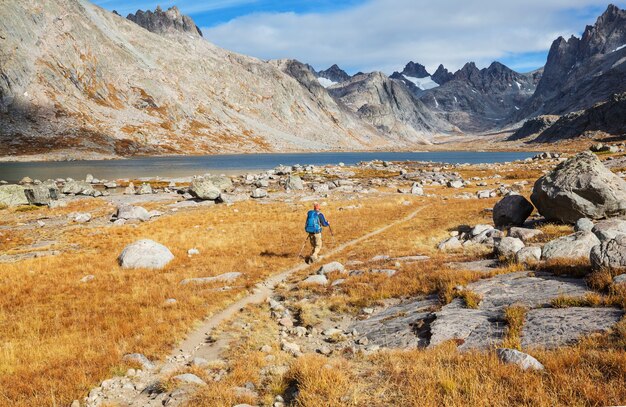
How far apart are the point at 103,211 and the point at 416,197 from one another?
40.0 meters

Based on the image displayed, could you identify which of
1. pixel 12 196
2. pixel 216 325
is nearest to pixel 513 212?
pixel 216 325

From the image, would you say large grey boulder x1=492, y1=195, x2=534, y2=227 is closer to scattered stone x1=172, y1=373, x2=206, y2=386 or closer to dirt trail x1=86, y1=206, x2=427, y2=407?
dirt trail x1=86, y1=206, x2=427, y2=407

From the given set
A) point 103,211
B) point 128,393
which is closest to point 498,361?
point 128,393

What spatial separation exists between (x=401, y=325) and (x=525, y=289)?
4105mm

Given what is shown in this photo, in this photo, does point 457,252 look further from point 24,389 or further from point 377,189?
point 377,189

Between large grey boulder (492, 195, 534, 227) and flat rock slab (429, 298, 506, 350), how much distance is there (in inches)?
761

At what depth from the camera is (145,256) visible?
871 inches

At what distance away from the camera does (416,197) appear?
176ft

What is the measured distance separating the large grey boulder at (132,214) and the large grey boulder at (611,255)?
38.1 meters

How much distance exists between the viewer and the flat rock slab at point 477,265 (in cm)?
1605

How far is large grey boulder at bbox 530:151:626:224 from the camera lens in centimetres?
2291

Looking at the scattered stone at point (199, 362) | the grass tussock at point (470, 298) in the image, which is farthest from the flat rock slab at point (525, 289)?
the scattered stone at point (199, 362)

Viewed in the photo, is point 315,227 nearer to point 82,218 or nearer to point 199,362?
point 199,362

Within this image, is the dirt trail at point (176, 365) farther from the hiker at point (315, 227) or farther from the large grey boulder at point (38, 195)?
the large grey boulder at point (38, 195)
